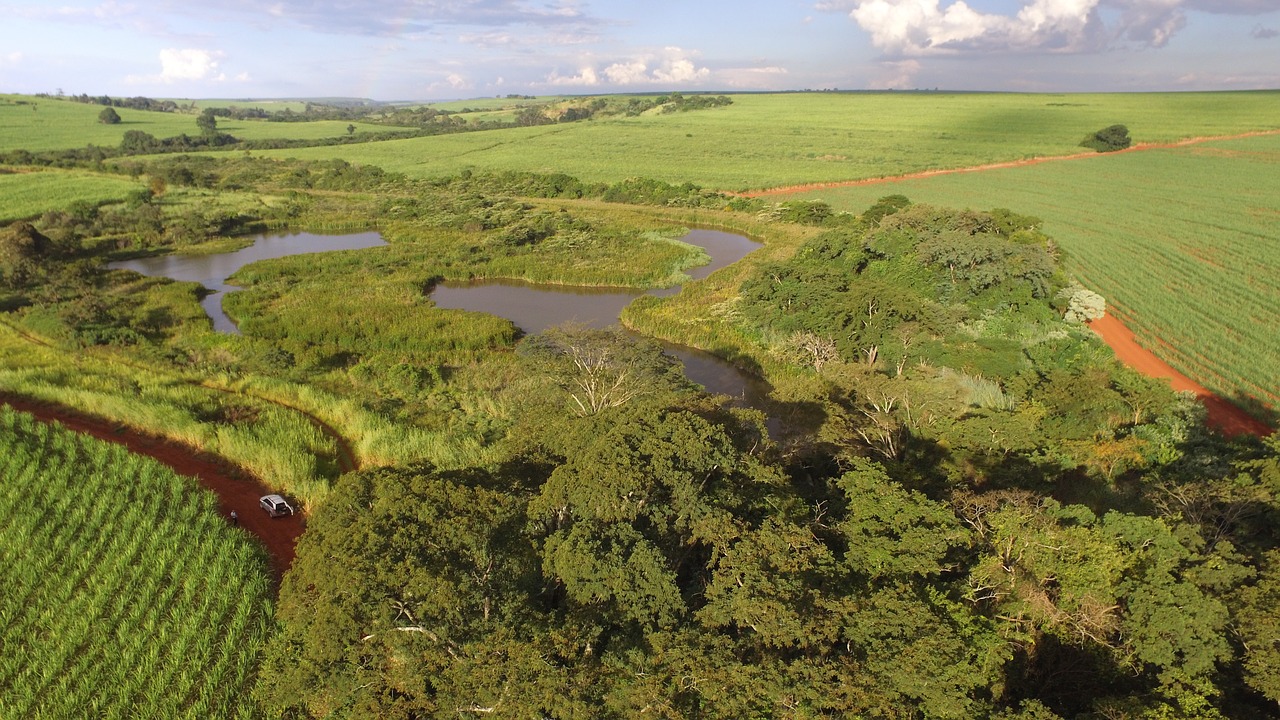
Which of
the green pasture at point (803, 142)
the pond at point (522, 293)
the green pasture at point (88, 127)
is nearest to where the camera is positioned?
the pond at point (522, 293)

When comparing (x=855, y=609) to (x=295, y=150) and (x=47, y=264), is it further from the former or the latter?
(x=295, y=150)

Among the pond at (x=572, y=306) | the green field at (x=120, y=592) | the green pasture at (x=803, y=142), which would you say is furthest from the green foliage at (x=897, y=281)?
the green pasture at (x=803, y=142)

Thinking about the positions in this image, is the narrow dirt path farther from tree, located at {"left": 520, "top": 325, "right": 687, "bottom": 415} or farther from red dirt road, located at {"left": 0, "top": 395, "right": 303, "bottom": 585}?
red dirt road, located at {"left": 0, "top": 395, "right": 303, "bottom": 585}


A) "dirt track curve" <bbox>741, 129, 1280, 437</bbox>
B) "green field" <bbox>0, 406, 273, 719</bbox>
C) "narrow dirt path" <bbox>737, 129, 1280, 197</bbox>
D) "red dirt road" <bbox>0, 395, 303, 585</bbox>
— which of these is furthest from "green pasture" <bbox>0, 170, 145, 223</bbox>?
"dirt track curve" <bbox>741, 129, 1280, 437</bbox>

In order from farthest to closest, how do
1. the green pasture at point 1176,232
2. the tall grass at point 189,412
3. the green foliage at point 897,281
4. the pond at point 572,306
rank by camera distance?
the pond at point 572,306 < the green pasture at point 1176,232 < the green foliage at point 897,281 < the tall grass at point 189,412

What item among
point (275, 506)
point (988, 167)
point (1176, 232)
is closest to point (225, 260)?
point (275, 506)

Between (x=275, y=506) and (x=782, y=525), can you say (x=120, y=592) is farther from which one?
(x=782, y=525)

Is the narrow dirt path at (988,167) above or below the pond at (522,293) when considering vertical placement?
above

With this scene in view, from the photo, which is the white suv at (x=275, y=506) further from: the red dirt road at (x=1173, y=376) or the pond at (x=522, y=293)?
the red dirt road at (x=1173, y=376)
